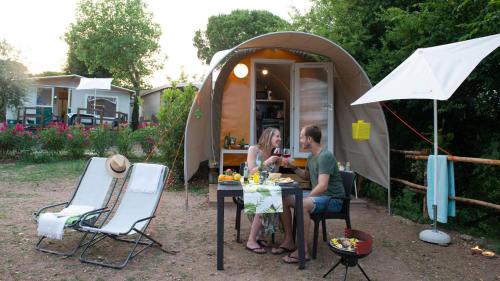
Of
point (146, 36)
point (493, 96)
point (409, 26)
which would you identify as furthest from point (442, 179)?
point (146, 36)

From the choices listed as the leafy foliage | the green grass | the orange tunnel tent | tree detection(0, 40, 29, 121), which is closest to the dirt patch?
the orange tunnel tent

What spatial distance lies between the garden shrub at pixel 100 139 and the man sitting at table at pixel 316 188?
749 centimetres

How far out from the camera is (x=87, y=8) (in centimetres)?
2217

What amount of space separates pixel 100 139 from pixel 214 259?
24.2 feet

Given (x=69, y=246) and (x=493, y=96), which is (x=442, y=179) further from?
(x=69, y=246)

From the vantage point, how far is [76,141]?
9859mm

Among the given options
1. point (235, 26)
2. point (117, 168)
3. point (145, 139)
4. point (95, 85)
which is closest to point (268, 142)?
point (117, 168)

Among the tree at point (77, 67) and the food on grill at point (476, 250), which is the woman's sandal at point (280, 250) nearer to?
the food on grill at point (476, 250)

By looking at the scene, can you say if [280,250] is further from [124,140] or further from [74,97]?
[74,97]

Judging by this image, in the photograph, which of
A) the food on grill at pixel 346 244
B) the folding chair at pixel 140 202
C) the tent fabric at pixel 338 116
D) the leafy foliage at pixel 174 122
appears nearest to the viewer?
the food on grill at pixel 346 244

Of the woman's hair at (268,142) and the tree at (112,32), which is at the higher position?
the tree at (112,32)

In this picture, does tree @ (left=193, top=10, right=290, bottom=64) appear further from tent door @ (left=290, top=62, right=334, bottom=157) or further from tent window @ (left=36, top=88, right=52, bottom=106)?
tent door @ (left=290, top=62, right=334, bottom=157)

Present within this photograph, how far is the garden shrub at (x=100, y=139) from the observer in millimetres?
9933

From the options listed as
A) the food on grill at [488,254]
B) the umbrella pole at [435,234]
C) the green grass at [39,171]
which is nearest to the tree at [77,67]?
the green grass at [39,171]
